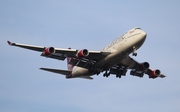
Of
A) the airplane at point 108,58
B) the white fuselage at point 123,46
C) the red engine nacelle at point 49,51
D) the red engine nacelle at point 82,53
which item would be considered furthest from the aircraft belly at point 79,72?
the red engine nacelle at point 49,51

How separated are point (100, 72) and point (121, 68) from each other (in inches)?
153

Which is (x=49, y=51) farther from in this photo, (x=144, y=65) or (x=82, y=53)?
(x=144, y=65)

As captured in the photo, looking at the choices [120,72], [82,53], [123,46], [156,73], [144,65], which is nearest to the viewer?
[123,46]

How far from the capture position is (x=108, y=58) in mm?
61719

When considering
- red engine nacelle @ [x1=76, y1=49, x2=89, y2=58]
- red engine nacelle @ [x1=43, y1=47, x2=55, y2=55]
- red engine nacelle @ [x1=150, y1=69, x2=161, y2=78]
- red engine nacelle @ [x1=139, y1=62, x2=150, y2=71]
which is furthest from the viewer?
red engine nacelle @ [x1=150, y1=69, x2=161, y2=78]

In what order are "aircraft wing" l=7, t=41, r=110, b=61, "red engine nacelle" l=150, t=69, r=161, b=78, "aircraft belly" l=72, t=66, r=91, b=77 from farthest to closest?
1. "red engine nacelle" l=150, t=69, r=161, b=78
2. "aircraft belly" l=72, t=66, r=91, b=77
3. "aircraft wing" l=7, t=41, r=110, b=61

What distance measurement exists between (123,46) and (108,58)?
9.24ft

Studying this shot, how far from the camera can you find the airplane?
60.3m

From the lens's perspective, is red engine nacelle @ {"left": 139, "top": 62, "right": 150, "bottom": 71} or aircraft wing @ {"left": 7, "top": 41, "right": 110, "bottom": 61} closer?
aircraft wing @ {"left": 7, "top": 41, "right": 110, "bottom": 61}

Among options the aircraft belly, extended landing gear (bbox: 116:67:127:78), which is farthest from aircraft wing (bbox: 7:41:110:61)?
extended landing gear (bbox: 116:67:127:78)

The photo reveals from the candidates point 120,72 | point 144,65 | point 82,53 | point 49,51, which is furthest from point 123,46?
point 49,51

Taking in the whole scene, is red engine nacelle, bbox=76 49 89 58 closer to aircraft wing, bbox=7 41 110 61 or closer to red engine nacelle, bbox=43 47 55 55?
aircraft wing, bbox=7 41 110 61

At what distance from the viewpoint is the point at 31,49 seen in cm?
6119

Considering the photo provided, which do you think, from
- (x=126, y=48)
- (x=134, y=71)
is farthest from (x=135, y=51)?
(x=134, y=71)
